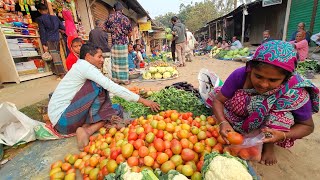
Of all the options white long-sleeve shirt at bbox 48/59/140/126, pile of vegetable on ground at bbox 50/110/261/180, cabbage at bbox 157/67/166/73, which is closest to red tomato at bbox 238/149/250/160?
pile of vegetable on ground at bbox 50/110/261/180

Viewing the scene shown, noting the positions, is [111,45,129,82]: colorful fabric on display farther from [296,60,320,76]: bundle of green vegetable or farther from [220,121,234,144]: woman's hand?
[296,60,320,76]: bundle of green vegetable

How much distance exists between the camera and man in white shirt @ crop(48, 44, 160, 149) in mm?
2205

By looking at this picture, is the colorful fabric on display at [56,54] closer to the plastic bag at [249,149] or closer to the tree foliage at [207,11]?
the plastic bag at [249,149]

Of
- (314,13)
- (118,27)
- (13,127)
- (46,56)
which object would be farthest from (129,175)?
(314,13)

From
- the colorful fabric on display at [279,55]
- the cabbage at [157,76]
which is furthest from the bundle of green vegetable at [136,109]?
the cabbage at [157,76]

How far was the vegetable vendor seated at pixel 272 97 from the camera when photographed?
1.38 metres

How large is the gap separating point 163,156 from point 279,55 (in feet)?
3.73

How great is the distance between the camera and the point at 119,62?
504cm

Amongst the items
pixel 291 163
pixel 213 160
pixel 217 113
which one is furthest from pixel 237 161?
pixel 291 163

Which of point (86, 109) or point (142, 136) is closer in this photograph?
point (142, 136)

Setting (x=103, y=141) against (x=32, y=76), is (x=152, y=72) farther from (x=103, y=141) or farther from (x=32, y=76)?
(x=103, y=141)

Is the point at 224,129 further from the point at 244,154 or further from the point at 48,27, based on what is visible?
the point at 48,27

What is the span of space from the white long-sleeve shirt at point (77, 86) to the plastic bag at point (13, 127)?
10.3 inches

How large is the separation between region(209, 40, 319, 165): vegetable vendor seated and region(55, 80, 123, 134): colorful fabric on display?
1403mm
